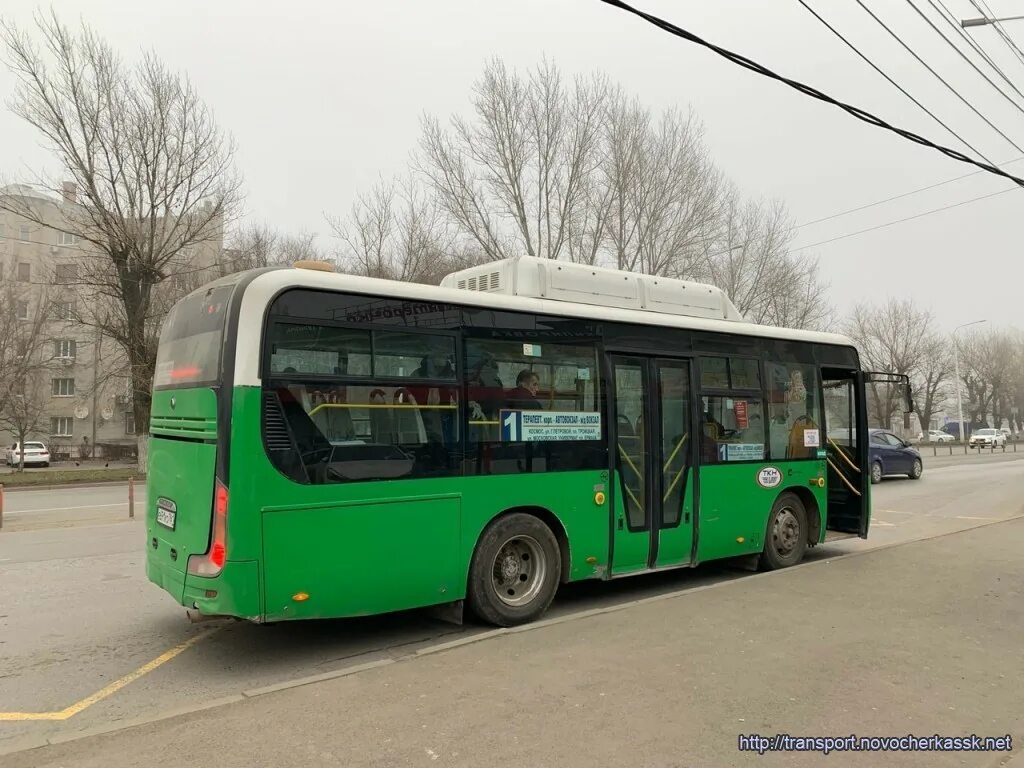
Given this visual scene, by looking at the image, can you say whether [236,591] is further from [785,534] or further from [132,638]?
[785,534]

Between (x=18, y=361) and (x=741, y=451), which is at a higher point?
(x=18, y=361)

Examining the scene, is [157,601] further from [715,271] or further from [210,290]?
[715,271]

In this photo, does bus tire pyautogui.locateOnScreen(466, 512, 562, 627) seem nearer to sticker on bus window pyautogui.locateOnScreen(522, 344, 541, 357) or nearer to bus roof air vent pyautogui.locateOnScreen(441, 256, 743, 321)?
sticker on bus window pyautogui.locateOnScreen(522, 344, 541, 357)

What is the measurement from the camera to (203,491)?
500cm

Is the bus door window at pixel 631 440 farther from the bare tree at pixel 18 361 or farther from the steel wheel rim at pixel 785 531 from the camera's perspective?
the bare tree at pixel 18 361

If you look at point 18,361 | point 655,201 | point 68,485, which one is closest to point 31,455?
point 18,361

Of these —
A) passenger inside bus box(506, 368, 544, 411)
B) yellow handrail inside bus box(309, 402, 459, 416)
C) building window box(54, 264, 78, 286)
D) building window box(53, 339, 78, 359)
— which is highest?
building window box(54, 264, 78, 286)

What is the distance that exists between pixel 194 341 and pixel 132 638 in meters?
2.59

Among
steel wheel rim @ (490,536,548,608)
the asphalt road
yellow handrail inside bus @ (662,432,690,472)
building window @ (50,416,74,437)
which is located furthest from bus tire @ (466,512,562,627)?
building window @ (50,416,74,437)

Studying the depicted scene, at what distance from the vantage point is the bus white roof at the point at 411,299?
4953 mm

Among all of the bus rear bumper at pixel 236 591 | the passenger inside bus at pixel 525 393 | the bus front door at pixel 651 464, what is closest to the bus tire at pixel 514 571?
the bus front door at pixel 651 464

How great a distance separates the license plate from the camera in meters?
5.37

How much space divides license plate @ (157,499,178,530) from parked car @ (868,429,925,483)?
21.7m

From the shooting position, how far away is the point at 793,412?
8711 mm
